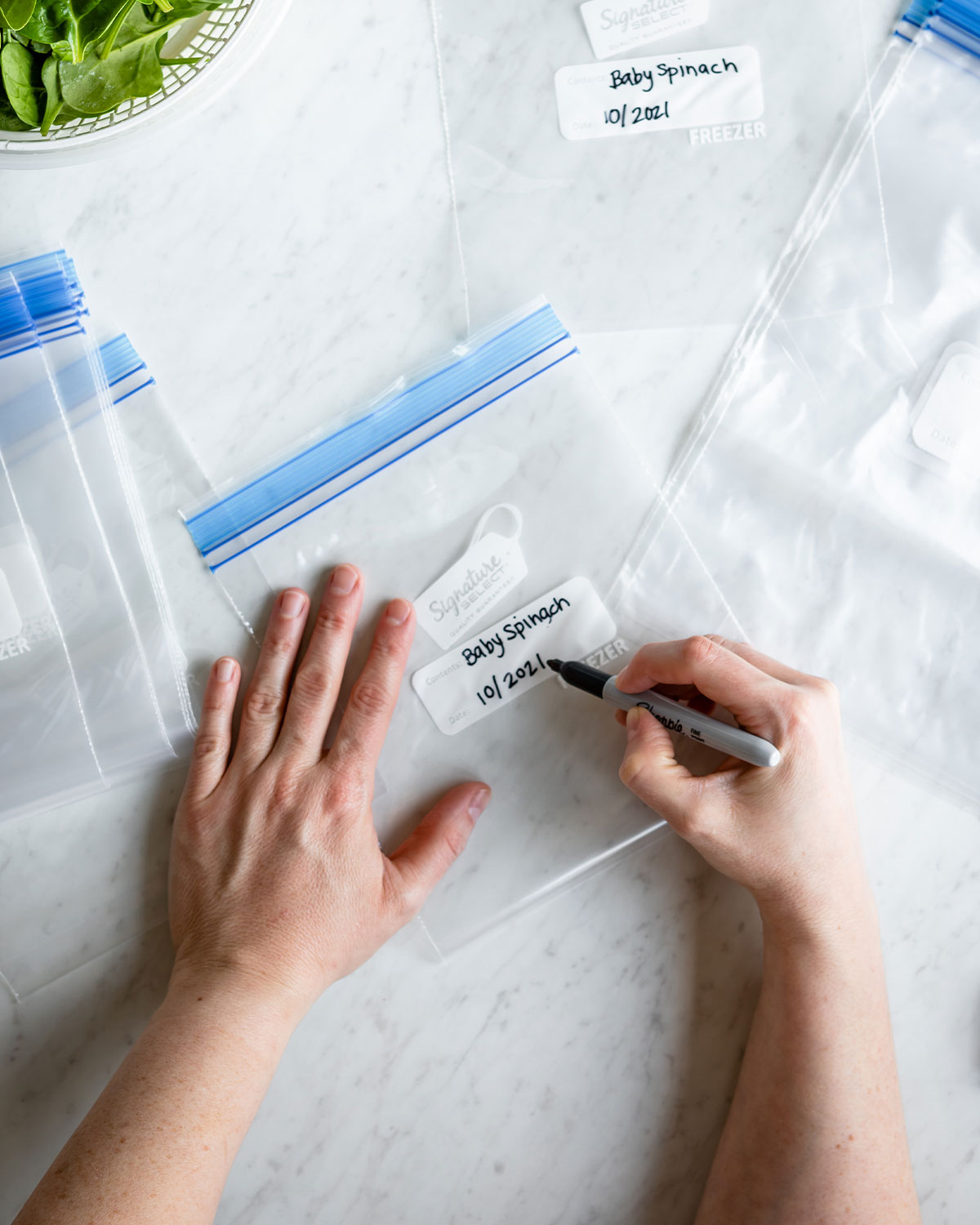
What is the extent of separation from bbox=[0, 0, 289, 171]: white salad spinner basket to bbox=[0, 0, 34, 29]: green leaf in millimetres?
128

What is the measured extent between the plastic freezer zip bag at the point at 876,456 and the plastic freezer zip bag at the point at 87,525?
0.48 meters

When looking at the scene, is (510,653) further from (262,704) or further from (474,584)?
(262,704)

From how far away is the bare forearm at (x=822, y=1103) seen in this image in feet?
2.36

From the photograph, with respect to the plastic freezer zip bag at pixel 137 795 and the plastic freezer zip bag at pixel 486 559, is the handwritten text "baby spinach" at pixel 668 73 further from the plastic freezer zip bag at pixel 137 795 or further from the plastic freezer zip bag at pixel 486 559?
the plastic freezer zip bag at pixel 137 795

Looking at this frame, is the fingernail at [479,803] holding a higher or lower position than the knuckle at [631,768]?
lower

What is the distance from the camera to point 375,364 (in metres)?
0.81

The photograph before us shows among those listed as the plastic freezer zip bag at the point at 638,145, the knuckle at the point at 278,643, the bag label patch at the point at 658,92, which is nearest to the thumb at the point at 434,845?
the knuckle at the point at 278,643

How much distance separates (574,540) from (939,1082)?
68 cm

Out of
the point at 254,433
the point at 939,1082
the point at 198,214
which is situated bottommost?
the point at 939,1082

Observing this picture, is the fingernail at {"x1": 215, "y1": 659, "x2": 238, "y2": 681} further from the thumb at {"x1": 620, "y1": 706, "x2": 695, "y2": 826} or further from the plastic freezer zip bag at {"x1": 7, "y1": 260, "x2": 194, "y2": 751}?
the thumb at {"x1": 620, "y1": 706, "x2": 695, "y2": 826}

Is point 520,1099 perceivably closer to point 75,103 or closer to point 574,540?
point 574,540

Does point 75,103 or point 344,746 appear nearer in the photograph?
point 75,103

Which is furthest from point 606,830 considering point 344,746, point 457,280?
point 457,280

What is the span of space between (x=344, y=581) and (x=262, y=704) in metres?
0.14
